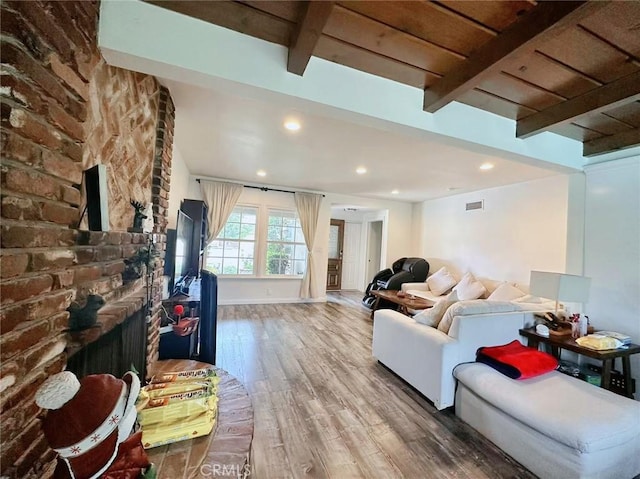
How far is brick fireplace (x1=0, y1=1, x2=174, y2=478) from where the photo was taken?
694 mm

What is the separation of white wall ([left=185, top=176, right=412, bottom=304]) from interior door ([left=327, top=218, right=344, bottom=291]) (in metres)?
1.58

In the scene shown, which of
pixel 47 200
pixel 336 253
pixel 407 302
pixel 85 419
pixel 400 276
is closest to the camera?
pixel 85 419

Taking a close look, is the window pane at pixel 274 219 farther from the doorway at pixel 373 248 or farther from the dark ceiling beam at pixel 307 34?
the dark ceiling beam at pixel 307 34

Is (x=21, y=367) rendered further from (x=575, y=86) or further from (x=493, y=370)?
(x=575, y=86)

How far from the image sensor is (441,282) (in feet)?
16.9

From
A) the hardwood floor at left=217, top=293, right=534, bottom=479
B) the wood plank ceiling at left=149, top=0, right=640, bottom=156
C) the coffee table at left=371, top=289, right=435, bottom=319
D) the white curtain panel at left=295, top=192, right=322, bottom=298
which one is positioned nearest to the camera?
the wood plank ceiling at left=149, top=0, right=640, bottom=156

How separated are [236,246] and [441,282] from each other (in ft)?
13.4

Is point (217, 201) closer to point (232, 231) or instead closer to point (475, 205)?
point (232, 231)

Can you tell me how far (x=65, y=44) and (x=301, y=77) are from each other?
953mm

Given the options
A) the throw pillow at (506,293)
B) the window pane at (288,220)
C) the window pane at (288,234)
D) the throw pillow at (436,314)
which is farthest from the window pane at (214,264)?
the throw pillow at (506,293)

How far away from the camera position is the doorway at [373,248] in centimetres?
774

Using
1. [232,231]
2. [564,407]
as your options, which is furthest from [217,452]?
[232,231]

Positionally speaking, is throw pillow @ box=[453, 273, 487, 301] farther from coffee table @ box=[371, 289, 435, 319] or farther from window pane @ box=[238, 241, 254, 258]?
window pane @ box=[238, 241, 254, 258]

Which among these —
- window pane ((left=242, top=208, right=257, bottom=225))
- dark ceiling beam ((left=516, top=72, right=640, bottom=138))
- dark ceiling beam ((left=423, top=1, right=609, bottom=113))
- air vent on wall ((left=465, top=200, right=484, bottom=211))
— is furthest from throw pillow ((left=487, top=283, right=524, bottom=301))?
window pane ((left=242, top=208, right=257, bottom=225))
